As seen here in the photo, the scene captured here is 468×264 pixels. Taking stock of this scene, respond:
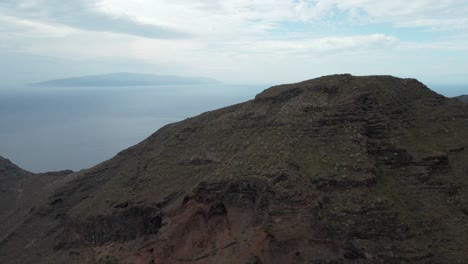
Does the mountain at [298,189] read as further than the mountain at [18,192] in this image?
No

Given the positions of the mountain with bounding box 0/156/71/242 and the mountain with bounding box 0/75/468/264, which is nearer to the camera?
the mountain with bounding box 0/75/468/264

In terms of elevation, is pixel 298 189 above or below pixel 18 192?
above

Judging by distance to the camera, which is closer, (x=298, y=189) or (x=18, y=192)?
(x=298, y=189)

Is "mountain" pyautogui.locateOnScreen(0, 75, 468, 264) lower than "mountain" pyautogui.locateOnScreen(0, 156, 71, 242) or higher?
higher

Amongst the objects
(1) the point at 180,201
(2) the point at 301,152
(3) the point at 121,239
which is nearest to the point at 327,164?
(2) the point at 301,152

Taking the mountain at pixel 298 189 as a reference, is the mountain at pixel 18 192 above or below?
below
